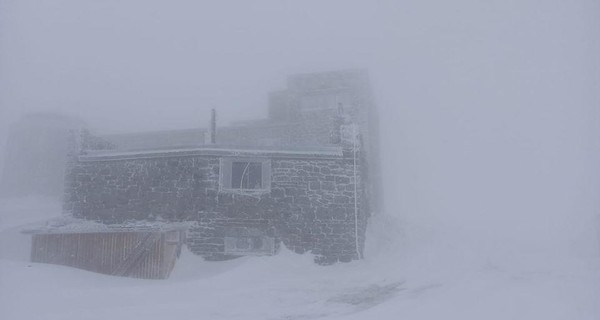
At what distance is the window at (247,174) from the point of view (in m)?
17.8

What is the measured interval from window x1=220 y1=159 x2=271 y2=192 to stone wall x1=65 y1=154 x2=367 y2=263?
0.27 meters

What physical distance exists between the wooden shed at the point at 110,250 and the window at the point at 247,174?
341cm

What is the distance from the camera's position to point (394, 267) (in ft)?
53.1

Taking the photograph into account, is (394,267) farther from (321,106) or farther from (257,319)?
(321,106)

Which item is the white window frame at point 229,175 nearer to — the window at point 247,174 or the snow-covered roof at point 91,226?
the window at point 247,174

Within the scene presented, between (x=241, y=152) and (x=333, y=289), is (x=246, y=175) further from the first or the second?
(x=333, y=289)

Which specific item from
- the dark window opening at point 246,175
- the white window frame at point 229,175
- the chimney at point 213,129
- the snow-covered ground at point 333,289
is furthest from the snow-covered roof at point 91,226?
the chimney at point 213,129

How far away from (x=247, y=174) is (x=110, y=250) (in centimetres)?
580

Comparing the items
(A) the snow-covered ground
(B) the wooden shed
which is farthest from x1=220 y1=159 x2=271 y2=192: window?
(B) the wooden shed

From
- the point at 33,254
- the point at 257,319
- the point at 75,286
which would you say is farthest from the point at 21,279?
the point at 257,319

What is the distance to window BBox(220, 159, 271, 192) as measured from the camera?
58.4 feet

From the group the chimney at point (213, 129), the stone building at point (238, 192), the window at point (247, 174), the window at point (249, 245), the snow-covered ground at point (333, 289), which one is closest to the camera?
the snow-covered ground at point (333, 289)

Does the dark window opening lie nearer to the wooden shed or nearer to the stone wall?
the stone wall

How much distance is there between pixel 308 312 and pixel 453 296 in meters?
3.47
